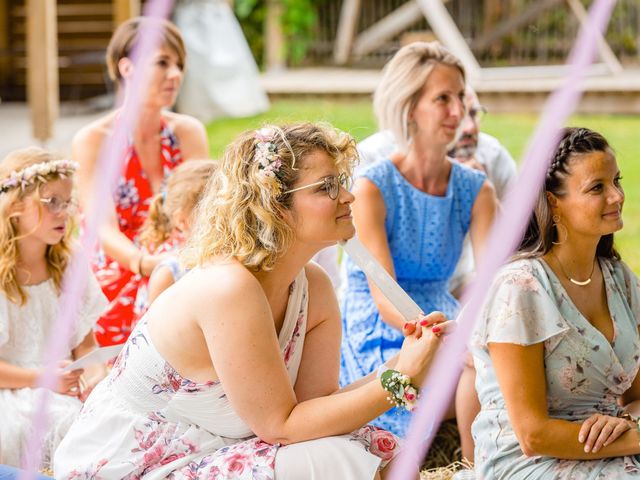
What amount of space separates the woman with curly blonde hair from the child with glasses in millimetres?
651

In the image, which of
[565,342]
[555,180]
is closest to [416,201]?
[555,180]

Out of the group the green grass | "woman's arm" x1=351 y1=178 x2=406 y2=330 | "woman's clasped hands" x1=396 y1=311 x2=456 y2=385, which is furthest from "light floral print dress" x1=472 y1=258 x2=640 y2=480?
the green grass

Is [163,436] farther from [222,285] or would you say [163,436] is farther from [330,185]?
[330,185]

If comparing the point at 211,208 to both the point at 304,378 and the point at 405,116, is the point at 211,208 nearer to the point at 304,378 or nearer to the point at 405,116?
the point at 304,378

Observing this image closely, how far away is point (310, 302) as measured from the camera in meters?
2.39

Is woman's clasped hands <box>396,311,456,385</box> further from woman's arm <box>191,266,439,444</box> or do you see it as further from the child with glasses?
the child with glasses

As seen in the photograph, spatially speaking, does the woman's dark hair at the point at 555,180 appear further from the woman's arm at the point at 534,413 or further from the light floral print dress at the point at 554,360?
the woman's arm at the point at 534,413

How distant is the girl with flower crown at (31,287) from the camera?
2.85 m

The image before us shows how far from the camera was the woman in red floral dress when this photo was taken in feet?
12.0

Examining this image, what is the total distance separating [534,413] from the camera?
7.34 feet

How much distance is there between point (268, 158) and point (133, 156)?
1.81 m

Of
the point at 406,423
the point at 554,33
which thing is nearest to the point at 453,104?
the point at 406,423

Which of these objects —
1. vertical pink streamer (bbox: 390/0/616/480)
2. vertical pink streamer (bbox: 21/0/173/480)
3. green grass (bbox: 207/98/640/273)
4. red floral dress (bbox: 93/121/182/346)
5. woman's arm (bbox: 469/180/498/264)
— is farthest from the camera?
green grass (bbox: 207/98/640/273)

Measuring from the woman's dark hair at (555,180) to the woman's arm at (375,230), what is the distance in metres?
0.80
